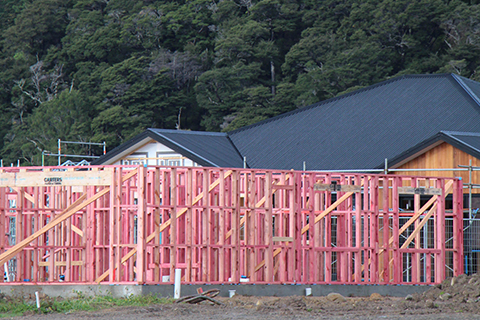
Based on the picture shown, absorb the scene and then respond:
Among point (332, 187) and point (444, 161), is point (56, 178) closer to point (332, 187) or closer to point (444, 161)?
point (332, 187)

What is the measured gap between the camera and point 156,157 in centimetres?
3294

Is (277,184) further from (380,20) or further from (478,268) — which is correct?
(380,20)

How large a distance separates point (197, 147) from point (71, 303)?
1618cm

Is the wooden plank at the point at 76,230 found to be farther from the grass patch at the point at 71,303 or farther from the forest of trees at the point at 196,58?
the forest of trees at the point at 196,58

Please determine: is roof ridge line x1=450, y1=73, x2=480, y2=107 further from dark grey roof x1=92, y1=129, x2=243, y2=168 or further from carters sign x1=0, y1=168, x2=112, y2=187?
carters sign x1=0, y1=168, x2=112, y2=187

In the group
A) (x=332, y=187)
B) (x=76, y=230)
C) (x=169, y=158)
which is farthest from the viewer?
(x=169, y=158)

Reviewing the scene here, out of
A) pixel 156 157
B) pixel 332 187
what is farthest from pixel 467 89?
pixel 332 187

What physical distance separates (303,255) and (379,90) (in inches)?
656

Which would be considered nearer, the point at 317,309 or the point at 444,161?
the point at 317,309

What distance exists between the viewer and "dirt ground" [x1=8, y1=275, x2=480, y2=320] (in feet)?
48.2

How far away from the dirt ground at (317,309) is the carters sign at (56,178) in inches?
146

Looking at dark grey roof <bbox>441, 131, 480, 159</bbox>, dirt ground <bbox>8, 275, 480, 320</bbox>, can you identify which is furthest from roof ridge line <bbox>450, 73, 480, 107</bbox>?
dirt ground <bbox>8, 275, 480, 320</bbox>

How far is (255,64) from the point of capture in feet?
197

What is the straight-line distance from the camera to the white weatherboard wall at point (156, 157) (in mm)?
32219
